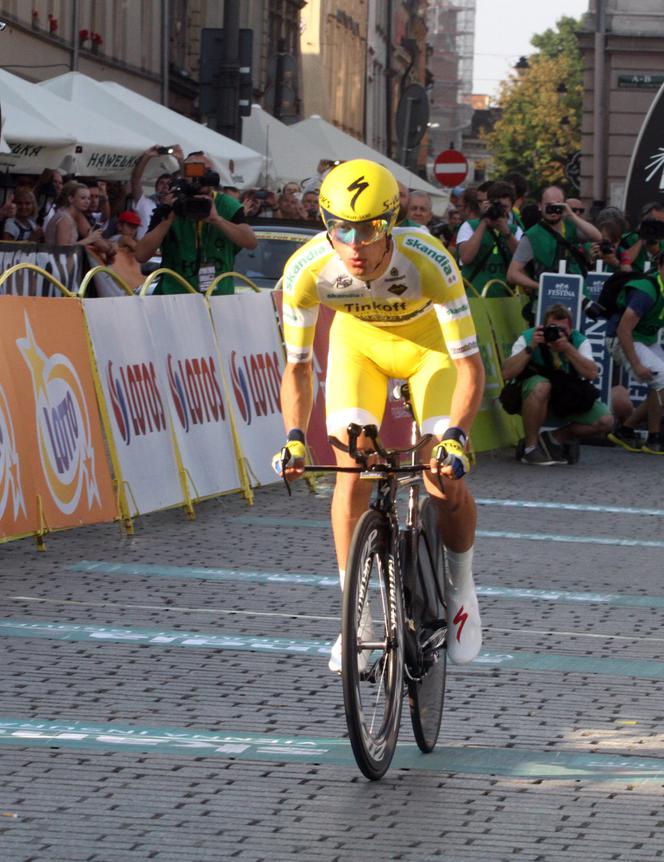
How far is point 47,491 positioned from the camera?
10688 millimetres

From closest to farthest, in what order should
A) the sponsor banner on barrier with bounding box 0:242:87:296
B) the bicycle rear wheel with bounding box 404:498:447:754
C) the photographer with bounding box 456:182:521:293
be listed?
the bicycle rear wheel with bounding box 404:498:447:754 < the sponsor banner on barrier with bounding box 0:242:87:296 < the photographer with bounding box 456:182:521:293

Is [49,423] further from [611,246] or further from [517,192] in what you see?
[517,192]

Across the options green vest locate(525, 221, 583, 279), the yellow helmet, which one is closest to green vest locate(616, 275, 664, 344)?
green vest locate(525, 221, 583, 279)

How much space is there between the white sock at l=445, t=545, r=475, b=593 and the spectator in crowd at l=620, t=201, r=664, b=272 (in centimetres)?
1120

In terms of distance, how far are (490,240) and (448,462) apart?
12.4m

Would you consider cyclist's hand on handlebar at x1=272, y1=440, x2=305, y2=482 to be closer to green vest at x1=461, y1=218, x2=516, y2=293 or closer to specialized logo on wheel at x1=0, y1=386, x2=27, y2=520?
specialized logo on wheel at x1=0, y1=386, x2=27, y2=520

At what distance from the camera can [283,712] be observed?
710 centimetres

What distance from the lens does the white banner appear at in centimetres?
1328

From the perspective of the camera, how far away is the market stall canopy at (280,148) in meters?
32.7

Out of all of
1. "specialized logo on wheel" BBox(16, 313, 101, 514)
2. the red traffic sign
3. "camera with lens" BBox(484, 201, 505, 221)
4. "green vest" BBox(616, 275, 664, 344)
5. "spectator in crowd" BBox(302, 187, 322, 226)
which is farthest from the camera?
the red traffic sign

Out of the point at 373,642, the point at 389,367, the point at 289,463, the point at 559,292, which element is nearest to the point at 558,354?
the point at 559,292

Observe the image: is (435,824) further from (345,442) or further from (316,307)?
(316,307)

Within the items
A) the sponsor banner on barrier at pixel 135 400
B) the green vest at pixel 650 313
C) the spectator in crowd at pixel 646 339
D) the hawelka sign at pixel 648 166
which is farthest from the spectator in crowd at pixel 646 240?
the sponsor banner on barrier at pixel 135 400

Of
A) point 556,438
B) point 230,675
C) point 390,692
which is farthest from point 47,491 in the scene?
point 556,438
